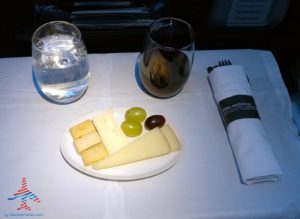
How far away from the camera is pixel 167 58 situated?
2.22 feet

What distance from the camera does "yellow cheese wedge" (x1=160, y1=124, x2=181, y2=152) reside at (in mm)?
647

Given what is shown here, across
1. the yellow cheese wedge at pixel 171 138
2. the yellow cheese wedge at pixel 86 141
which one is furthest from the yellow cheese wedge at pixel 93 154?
the yellow cheese wedge at pixel 171 138

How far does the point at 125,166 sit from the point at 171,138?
100mm

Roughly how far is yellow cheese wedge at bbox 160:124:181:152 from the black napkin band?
0.12m

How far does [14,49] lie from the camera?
1393 millimetres

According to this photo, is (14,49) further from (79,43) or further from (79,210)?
(79,210)

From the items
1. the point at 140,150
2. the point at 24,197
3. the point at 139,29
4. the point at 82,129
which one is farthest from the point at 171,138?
the point at 139,29

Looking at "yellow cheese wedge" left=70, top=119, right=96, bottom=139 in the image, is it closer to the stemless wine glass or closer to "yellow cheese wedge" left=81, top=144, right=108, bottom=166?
"yellow cheese wedge" left=81, top=144, right=108, bottom=166

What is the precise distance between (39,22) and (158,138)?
0.81 m

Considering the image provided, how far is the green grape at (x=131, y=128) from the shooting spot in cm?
66

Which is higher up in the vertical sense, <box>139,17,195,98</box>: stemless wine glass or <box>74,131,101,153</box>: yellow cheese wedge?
<box>139,17,195,98</box>: stemless wine glass

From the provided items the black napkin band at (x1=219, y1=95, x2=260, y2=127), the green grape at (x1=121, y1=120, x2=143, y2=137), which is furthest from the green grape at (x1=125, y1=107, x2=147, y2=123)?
the black napkin band at (x1=219, y1=95, x2=260, y2=127)

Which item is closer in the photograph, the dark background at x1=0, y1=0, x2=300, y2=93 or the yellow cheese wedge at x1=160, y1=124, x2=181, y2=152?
the yellow cheese wedge at x1=160, y1=124, x2=181, y2=152

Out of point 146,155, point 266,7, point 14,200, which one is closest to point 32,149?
point 14,200
